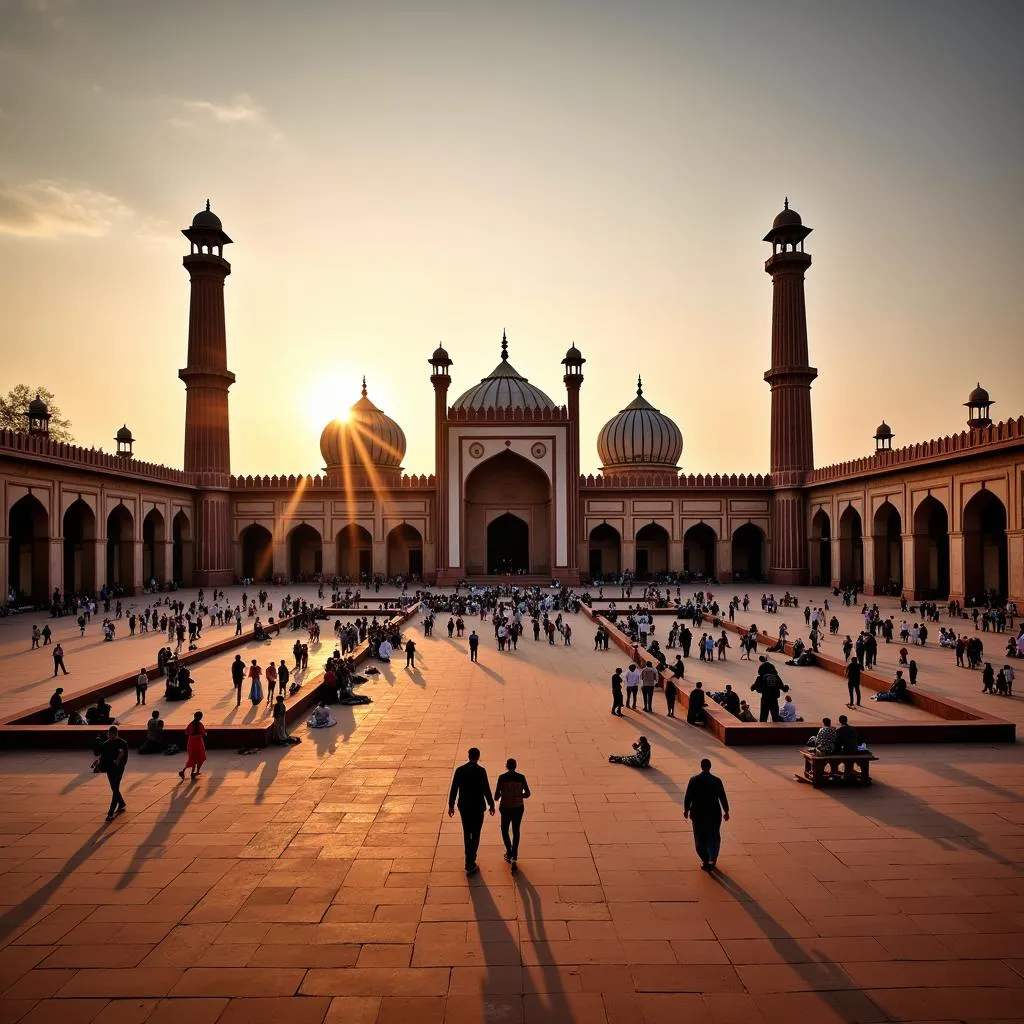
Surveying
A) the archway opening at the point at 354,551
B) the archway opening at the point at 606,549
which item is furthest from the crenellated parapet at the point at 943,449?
the archway opening at the point at 354,551

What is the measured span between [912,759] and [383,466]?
32.0 metres

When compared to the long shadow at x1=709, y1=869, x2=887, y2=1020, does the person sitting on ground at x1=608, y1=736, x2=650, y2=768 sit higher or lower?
higher

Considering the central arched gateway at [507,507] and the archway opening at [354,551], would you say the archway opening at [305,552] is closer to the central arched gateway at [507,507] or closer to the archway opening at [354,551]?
the archway opening at [354,551]

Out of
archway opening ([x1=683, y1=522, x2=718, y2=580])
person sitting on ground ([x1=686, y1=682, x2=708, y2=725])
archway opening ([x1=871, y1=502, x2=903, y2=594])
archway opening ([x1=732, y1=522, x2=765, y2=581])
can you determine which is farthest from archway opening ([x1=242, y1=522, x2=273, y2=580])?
person sitting on ground ([x1=686, y1=682, x2=708, y2=725])

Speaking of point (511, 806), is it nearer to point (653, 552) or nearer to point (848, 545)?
point (848, 545)

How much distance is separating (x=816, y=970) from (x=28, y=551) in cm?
2817

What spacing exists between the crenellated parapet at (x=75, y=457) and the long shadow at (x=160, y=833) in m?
17.6

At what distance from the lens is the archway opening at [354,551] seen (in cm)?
3506

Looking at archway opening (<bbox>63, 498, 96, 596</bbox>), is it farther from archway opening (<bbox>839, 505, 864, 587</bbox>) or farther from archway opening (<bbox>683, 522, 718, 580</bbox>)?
archway opening (<bbox>839, 505, 864, 587</bbox>)

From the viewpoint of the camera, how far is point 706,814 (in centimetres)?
490

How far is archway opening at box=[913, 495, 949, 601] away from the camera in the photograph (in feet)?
79.2

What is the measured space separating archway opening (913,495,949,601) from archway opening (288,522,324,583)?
23.6 meters

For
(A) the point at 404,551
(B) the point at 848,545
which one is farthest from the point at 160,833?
(A) the point at 404,551

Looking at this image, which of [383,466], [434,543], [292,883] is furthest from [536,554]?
[292,883]
